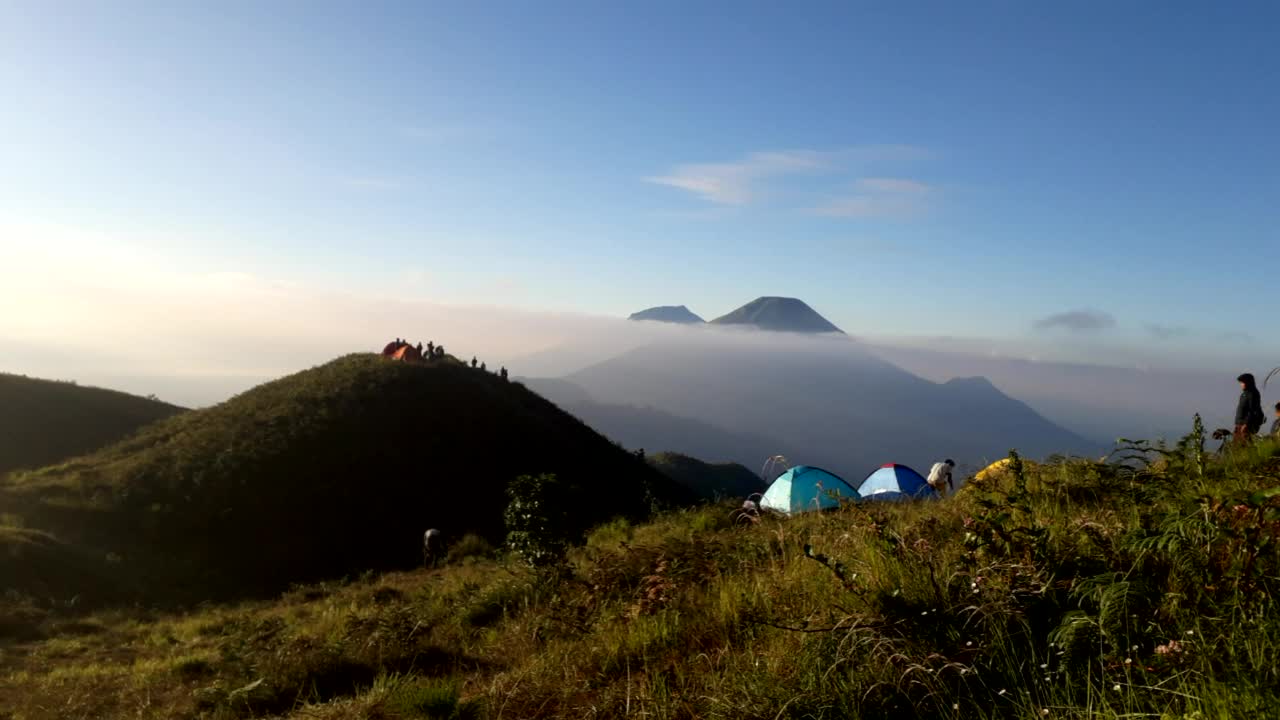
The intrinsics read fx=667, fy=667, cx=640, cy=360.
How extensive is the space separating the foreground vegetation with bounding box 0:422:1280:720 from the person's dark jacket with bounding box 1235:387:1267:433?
8171 millimetres

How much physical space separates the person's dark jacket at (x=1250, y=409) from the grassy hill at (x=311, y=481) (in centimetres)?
1313

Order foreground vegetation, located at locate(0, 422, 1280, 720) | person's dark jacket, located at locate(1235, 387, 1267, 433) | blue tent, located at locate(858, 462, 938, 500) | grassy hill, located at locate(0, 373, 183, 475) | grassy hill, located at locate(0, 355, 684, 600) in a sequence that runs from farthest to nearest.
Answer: grassy hill, located at locate(0, 373, 183, 475), grassy hill, located at locate(0, 355, 684, 600), blue tent, located at locate(858, 462, 938, 500), person's dark jacket, located at locate(1235, 387, 1267, 433), foreground vegetation, located at locate(0, 422, 1280, 720)

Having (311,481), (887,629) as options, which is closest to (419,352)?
(311,481)

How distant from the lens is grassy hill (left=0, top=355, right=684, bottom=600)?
74.9 feet

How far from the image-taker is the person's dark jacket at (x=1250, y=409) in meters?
12.3

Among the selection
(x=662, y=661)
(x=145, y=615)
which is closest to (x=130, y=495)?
(x=145, y=615)

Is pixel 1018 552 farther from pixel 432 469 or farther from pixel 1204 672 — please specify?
pixel 432 469

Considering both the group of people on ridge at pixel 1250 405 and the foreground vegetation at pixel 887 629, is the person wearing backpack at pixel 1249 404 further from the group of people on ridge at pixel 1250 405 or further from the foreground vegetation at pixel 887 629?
the foreground vegetation at pixel 887 629

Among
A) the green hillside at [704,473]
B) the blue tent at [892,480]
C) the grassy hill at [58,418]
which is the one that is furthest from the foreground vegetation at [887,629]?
the green hillside at [704,473]

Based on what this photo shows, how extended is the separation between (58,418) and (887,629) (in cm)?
4613

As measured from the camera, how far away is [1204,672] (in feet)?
8.36

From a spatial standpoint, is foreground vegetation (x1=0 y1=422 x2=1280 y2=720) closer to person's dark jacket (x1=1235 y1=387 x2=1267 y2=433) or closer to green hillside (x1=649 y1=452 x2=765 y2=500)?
person's dark jacket (x1=1235 y1=387 x2=1267 y2=433)

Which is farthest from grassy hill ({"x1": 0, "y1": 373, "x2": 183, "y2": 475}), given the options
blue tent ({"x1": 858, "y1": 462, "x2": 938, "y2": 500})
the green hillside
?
the green hillside

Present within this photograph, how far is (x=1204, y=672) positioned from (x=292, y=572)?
85.4 feet
